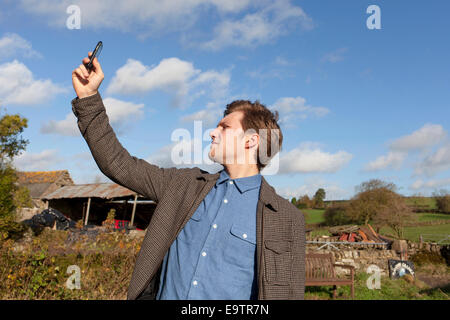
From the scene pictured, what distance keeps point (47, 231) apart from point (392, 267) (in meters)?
17.1

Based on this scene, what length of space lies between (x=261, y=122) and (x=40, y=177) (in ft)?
120

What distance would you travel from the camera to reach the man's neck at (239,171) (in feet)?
6.61

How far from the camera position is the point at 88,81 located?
1645mm

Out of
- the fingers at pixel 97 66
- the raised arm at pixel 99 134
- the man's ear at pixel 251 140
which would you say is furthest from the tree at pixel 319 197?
the fingers at pixel 97 66

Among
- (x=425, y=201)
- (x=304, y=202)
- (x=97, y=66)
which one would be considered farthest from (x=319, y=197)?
(x=97, y=66)

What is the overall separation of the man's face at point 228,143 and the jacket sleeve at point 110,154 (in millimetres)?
329

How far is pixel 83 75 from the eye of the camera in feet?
5.28

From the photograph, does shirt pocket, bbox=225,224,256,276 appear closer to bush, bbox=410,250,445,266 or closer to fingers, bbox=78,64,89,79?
fingers, bbox=78,64,89,79

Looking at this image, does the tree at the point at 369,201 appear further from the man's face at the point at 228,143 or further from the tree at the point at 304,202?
the man's face at the point at 228,143

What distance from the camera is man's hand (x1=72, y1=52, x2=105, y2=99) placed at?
1.63m

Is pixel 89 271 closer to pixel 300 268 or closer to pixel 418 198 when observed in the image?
pixel 300 268

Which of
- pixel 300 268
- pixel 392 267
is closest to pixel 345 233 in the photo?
pixel 392 267

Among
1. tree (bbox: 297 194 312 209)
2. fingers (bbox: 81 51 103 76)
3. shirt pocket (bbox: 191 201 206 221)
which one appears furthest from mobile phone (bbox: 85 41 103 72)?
tree (bbox: 297 194 312 209)

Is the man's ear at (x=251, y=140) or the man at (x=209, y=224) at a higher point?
the man's ear at (x=251, y=140)
